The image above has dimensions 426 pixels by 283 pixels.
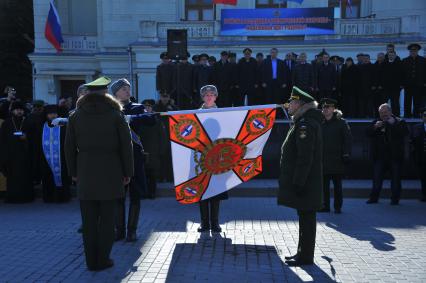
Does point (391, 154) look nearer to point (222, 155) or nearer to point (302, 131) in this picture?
point (222, 155)

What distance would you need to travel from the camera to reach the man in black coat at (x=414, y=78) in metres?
12.5

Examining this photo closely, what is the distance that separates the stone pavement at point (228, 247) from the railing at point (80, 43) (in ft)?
60.4

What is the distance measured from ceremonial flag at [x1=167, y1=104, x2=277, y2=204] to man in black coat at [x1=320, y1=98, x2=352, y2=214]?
2288 mm

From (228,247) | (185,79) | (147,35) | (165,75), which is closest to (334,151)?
(228,247)

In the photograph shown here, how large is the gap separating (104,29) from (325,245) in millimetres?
21603

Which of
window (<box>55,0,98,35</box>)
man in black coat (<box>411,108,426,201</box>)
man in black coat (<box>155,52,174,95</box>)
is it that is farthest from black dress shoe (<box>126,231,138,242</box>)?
window (<box>55,0,98,35</box>)

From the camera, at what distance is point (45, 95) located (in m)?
25.1

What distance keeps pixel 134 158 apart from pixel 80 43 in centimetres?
2125

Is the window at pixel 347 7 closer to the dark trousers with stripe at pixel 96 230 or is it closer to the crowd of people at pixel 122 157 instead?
the crowd of people at pixel 122 157

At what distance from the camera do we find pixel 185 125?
6.12 m

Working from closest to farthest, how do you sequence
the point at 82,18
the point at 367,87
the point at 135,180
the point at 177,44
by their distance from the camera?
the point at 135,180 < the point at 177,44 < the point at 367,87 < the point at 82,18

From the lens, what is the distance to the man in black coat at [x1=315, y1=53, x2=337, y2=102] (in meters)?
13.6

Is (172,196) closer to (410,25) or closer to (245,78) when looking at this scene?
(245,78)

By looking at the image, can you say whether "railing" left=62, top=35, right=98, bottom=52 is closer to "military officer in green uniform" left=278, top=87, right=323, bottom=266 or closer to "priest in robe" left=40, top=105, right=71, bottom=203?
"priest in robe" left=40, top=105, right=71, bottom=203
